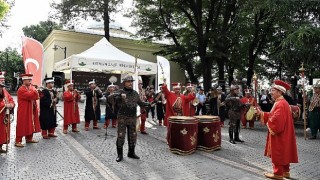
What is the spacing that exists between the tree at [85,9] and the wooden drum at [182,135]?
20.9 meters

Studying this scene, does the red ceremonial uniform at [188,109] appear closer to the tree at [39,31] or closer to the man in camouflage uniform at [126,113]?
the man in camouflage uniform at [126,113]

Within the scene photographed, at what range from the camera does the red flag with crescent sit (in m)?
10.9

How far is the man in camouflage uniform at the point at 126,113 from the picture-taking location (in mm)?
7414

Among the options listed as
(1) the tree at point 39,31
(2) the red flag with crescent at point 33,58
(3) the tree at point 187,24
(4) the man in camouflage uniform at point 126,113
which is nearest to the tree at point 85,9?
(3) the tree at point 187,24

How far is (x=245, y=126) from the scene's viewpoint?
1410 cm

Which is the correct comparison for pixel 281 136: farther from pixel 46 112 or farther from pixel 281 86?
pixel 46 112

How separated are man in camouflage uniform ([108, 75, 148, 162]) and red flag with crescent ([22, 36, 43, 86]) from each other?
4.67 metres

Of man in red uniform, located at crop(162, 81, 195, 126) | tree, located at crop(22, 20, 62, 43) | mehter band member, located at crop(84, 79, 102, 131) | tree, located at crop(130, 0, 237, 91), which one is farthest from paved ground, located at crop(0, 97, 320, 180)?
tree, located at crop(22, 20, 62, 43)

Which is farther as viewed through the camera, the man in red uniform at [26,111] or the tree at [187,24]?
the tree at [187,24]

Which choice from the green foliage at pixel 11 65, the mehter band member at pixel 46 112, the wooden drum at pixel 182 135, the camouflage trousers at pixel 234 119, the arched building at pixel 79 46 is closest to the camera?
the wooden drum at pixel 182 135

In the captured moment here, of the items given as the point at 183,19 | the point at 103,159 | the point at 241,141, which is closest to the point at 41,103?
the point at 103,159

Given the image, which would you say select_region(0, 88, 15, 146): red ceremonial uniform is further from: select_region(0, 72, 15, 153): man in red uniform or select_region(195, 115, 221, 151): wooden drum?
select_region(195, 115, 221, 151): wooden drum

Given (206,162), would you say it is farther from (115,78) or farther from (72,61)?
(115,78)

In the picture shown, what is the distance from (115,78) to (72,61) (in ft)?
31.2
